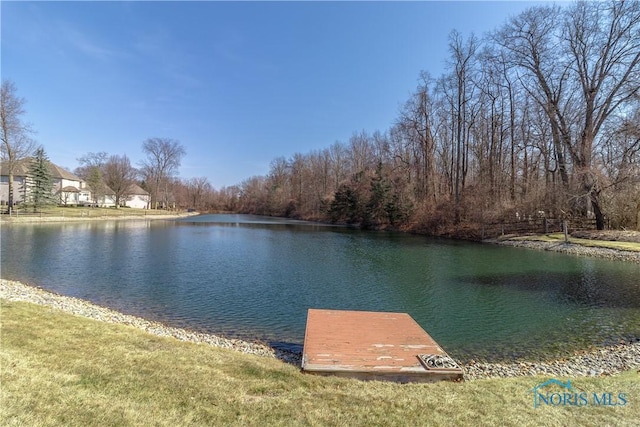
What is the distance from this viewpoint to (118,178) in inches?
2562

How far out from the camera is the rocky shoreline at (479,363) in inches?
244

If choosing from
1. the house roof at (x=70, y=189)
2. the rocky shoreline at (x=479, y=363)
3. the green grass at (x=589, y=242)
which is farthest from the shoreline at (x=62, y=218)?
the green grass at (x=589, y=242)

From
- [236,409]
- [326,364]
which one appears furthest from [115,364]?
[326,364]

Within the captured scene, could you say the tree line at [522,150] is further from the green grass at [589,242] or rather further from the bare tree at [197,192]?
the bare tree at [197,192]

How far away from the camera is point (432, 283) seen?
554 inches

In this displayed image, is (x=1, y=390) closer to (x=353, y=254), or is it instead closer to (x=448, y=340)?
(x=448, y=340)

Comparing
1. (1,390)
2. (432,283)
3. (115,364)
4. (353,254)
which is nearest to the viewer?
(1,390)

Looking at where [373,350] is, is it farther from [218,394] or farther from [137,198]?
[137,198]

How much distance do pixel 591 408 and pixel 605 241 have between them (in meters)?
24.4

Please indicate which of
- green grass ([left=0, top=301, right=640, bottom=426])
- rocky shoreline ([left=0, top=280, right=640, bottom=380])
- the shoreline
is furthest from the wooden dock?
the shoreline

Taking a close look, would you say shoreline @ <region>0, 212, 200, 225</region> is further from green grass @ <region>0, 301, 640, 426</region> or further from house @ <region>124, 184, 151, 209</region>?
green grass @ <region>0, 301, 640, 426</region>

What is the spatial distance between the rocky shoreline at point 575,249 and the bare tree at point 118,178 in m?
64.2

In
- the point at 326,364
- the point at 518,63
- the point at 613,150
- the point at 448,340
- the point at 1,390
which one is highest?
the point at 518,63

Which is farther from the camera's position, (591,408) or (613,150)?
(613,150)
